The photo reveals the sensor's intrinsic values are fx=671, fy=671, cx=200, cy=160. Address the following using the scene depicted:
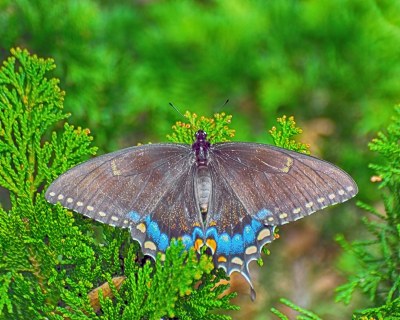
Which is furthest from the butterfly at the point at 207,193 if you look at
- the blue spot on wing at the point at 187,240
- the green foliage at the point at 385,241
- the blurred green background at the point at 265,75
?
the blurred green background at the point at 265,75

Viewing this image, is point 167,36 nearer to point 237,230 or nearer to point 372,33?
point 372,33

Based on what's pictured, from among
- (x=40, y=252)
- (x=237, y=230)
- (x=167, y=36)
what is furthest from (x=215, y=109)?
(x=40, y=252)

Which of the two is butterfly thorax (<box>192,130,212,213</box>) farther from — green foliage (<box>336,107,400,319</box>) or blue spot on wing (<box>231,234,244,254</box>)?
green foliage (<box>336,107,400,319</box>)

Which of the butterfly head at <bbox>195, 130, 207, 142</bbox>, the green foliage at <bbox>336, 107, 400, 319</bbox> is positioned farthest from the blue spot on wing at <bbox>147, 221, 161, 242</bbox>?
the green foliage at <bbox>336, 107, 400, 319</bbox>

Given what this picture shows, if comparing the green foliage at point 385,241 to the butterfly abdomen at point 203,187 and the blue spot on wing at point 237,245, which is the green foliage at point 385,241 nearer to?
the blue spot on wing at point 237,245

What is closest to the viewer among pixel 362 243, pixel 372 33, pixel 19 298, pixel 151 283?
pixel 151 283
